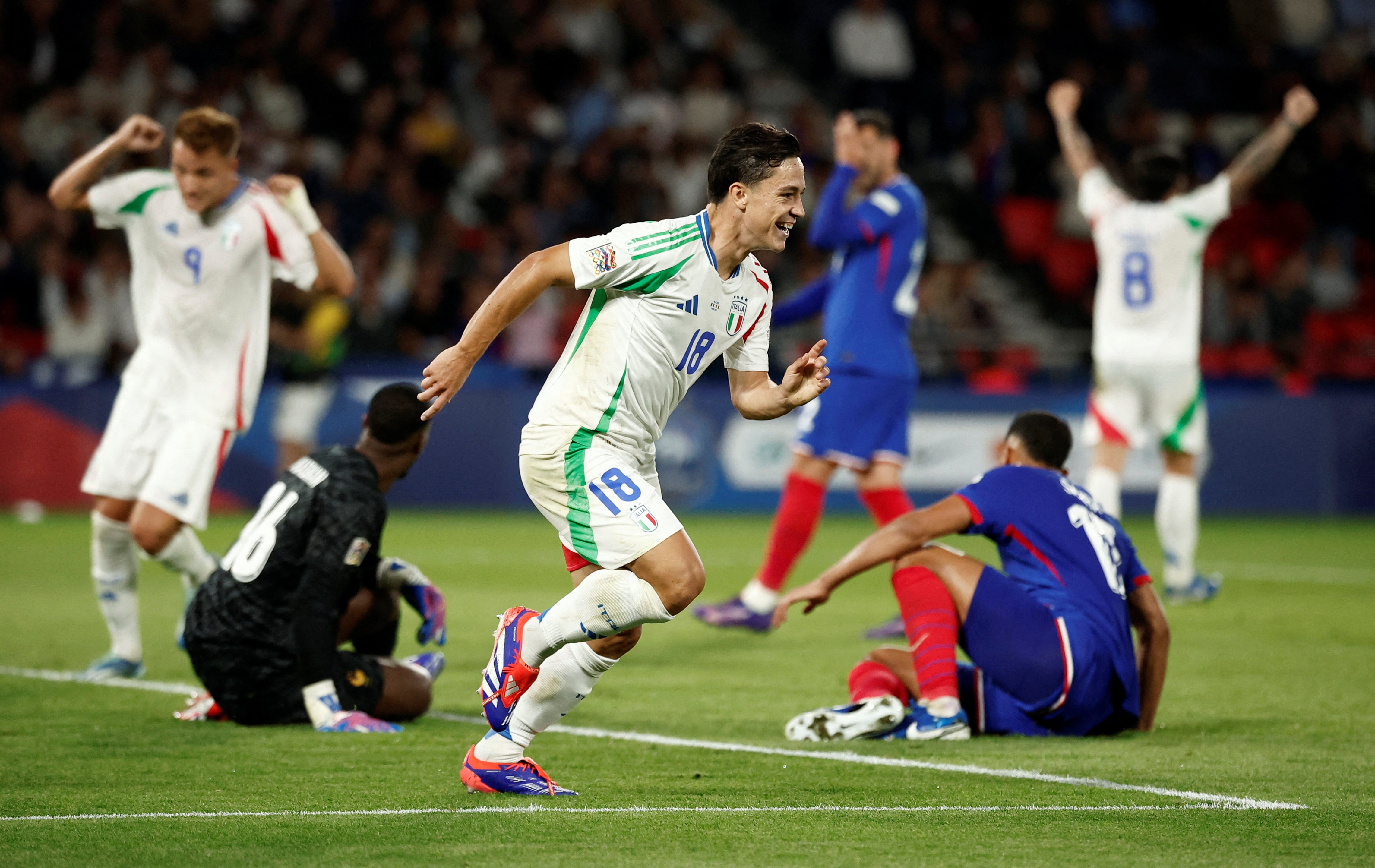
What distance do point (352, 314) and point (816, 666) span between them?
10566 millimetres

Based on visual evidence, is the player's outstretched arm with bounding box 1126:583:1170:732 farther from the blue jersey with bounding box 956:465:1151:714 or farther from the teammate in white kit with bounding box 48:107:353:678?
the teammate in white kit with bounding box 48:107:353:678

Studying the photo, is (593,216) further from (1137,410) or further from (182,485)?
(182,485)

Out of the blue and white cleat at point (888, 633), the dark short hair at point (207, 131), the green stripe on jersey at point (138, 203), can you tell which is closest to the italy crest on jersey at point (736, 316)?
the dark short hair at point (207, 131)

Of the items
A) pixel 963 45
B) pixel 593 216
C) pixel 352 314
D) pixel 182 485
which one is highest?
pixel 963 45

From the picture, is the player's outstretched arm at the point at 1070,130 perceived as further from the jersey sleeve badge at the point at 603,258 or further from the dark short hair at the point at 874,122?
the jersey sleeve badge at the point at 603,258

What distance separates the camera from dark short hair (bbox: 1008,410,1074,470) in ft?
19.4

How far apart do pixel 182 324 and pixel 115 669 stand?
4.93 feet

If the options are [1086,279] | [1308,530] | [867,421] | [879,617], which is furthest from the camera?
[1086,279]

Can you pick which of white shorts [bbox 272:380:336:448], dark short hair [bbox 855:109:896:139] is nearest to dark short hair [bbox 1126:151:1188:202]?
dark short hair [bbox 855:109:896:139]

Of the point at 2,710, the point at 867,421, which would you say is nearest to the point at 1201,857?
the point at 2,710

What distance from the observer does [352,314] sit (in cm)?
1700

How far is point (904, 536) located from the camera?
5477mm

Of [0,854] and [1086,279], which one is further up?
[1086,279]

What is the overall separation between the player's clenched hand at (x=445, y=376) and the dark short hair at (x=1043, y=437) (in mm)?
2279
